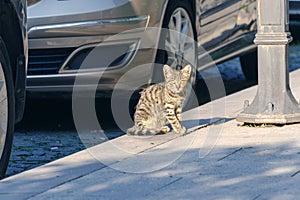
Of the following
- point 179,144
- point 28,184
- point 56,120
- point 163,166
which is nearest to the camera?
point 28,184

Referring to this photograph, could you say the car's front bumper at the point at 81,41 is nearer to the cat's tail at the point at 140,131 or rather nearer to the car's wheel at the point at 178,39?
the car's wheel at the point at 178,39

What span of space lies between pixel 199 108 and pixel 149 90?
35.8 inches

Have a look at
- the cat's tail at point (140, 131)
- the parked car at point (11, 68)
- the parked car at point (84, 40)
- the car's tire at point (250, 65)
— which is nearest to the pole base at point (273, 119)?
the cat's tail at point (140, 131)

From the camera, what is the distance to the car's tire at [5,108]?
5234mm

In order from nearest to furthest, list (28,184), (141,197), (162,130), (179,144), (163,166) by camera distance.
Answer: (141,197)
(28,184)
(163,166)
(179,144)
(162,130)

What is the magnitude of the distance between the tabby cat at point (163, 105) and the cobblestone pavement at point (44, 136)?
0.46m

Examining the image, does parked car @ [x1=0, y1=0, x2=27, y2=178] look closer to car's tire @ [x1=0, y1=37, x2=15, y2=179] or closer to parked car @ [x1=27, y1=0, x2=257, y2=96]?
car's tire @ [x1=0, y1=37, x2=15, y2=179]

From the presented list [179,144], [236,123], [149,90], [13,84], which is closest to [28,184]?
[13,84]

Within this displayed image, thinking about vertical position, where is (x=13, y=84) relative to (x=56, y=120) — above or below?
above

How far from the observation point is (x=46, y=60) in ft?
22.1

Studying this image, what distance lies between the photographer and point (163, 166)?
17.6 feet

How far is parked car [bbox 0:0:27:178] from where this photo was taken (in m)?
5.25

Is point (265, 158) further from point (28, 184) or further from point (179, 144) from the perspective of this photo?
point (28, 184)

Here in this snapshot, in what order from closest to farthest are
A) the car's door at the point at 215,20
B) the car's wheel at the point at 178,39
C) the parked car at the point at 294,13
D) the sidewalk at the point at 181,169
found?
the sidewalk at the point at 181,169, the car's wheel at the point at 178,39, the car's door at the point at 215,20, the parked car at the point at 294,13
